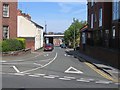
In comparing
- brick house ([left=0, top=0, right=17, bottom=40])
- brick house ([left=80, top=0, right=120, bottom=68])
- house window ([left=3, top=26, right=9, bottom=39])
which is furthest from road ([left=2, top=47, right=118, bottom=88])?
brick house ([left=0, top=0, right=17, bottom=40])

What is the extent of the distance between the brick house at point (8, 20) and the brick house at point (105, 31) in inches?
459

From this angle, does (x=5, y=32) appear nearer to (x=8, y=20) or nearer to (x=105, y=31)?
(x=8, y=20)

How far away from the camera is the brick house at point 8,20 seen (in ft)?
148

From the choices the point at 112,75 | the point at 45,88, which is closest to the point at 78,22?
the point at 112,75

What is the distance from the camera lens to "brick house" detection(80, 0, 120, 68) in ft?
84.7

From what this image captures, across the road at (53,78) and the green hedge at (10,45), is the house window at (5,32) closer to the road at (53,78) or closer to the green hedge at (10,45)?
the green hedge at (10,45)

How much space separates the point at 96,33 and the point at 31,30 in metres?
17.6

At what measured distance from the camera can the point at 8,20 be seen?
45.5 meters

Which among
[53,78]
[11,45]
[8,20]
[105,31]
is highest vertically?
[8,20]

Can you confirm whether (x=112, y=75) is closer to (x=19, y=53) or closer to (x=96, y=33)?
(x=19, y=53)

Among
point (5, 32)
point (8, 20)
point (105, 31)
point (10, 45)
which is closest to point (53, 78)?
point (105, 31)

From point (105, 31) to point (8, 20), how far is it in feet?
52.1

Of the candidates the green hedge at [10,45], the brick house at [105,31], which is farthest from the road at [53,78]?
the green hedge at [10,45]

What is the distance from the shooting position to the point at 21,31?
180 ft
